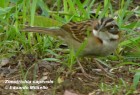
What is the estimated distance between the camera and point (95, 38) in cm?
613

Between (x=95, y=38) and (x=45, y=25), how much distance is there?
3.09ft

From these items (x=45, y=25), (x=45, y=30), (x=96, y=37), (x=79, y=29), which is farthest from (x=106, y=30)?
(x=45, y=25)

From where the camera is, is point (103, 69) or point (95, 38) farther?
point (103, 69)

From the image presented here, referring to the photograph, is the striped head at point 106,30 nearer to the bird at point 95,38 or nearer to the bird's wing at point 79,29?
the bird at point 95,38

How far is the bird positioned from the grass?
14cm

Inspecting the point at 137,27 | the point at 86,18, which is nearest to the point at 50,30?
the point at 86,18

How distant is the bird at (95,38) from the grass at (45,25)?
0.14 meters

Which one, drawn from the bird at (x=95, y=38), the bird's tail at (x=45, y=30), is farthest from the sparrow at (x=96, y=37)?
the bird's tail at (x=45, y=30)

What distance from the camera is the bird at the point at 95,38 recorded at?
6113 mm

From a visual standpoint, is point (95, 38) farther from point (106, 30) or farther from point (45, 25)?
Result: point (45, 25)

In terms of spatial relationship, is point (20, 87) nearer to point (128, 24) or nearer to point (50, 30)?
point (50, 30)

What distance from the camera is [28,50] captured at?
6.53 meters

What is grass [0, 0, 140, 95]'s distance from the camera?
21.4ft

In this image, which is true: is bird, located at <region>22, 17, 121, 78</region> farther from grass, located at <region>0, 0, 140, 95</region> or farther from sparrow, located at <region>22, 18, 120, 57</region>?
grass, located at <region>0, 0, 140, 95</region>
